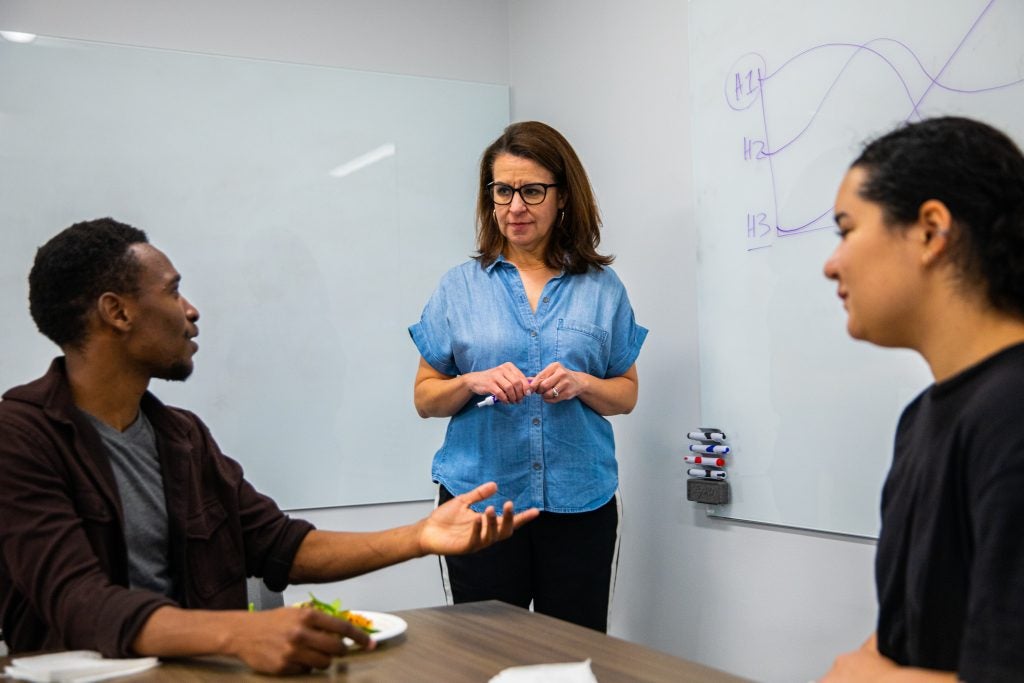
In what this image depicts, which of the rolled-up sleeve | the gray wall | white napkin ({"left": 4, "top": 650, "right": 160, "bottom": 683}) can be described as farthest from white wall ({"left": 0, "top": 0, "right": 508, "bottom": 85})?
white napkin ({"left": 4, "top": 650, "right": 160, "bottom": 683})

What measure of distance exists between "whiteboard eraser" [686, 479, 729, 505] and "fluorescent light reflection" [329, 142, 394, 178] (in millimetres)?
1642

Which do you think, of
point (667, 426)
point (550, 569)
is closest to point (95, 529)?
point (550, 569)

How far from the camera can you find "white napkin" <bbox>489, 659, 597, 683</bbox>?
3.51ft

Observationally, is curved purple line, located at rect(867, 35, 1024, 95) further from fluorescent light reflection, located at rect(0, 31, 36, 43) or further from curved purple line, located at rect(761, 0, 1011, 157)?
fluorescent light reflection, located at rect(0, 31, 36, 43)

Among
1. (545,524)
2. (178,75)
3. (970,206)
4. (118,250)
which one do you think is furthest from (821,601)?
(178,75)

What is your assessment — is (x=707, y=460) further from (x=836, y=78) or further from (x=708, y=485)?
(x=836, y=78)

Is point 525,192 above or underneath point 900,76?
underneath

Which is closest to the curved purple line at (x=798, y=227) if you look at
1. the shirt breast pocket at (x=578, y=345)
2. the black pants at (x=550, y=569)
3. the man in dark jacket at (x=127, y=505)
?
the shirt breast pocket at (x=578, y=345)

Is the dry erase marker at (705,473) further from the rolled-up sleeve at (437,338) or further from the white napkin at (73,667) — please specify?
the white napkin at (73,667)

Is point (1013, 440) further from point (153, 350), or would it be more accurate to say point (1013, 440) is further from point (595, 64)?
point (595, 64)

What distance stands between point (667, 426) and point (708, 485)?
290 millimetres

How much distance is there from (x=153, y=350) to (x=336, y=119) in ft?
6.42

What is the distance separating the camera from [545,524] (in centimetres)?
212

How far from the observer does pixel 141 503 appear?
1527 mm
